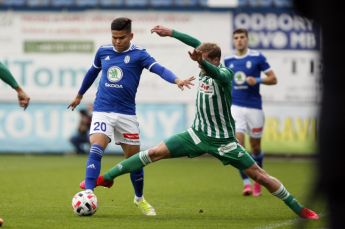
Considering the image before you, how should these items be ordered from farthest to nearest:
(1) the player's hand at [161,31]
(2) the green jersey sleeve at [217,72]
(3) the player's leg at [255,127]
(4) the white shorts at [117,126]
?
(3) the player's leg at [255,127]
(4) the white shorts at [117,126]
(1) the player's hand at [161,31]
(2) the green jersey sleeve at [217,72]

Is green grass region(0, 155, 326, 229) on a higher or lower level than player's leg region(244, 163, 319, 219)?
lower

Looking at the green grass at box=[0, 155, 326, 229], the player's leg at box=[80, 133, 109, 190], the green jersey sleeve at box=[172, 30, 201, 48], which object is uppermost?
the green jersey sleeve at box=[172, 30, 201, 48]

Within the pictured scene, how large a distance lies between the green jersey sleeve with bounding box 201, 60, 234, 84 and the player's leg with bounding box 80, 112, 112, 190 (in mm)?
1559

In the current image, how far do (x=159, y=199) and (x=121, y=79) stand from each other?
8.09 ft

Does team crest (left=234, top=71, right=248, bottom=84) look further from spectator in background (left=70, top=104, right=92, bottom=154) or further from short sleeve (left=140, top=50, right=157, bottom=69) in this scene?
spectator in background (left=70, top=104, right=92, bottom=154)

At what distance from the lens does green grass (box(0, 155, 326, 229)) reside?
8.70 m

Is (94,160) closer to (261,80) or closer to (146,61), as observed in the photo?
(146,61)

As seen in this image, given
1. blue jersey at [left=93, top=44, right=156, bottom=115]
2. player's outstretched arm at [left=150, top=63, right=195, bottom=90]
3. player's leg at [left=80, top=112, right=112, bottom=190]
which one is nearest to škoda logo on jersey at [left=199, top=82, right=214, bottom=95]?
player's outstretched arm at [left=150, top=63, right=195, bottom=90]

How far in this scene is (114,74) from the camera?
9781mm

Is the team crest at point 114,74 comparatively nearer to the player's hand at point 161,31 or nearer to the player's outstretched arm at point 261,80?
the player's hand at point 161,31

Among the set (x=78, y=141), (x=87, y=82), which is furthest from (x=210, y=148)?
(x=78, y=141)

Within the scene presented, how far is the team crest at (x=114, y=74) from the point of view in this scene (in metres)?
9.77

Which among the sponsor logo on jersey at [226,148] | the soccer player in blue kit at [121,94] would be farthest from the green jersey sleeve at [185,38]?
the sponsor logo on jersey at [226,148]

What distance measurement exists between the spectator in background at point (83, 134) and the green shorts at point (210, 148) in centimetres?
1408
